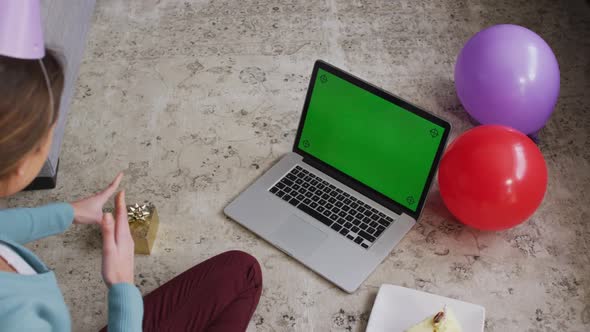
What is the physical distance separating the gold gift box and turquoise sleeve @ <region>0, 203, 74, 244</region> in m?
0.34

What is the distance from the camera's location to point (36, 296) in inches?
42.0

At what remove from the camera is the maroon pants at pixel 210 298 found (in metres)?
1.47

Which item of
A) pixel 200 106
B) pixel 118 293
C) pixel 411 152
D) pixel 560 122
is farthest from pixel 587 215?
pixel 118 293

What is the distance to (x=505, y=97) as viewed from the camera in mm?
1844

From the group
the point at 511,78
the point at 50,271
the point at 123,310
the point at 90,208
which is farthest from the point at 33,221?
the point at 511,78

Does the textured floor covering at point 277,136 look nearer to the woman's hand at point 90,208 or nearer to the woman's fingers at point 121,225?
the woman's hand at point 90,208

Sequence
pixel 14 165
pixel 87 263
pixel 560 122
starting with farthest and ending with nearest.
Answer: pixel 560 122 → pixel 87 263 → pixel 14 165

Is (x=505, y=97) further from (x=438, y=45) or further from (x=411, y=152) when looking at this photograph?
(x=438, y=45)

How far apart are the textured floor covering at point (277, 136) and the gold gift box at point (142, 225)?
6cm

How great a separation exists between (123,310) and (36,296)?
0.45ft

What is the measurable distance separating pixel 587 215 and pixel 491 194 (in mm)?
392

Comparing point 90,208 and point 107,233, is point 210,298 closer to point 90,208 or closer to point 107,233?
point 90,208

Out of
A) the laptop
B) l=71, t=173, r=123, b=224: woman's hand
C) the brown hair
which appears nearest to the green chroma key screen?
the laptop

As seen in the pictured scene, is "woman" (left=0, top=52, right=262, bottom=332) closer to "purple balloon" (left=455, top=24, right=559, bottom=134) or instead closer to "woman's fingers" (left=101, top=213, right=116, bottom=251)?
"woman's fingers" (left=101, top=213, right=116, bottom=251)
